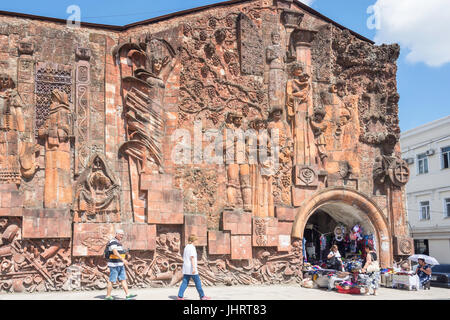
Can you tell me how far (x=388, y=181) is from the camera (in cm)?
1591

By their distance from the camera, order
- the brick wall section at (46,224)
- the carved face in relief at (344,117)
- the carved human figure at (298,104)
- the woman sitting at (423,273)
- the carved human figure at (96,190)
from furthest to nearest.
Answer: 1. the carved face in relief at (344,117)
2. the carved human figure at (298,104)
3. the woman sitting at (423,273)
4. the carved human figure at (96,190)
5. the brick wall section at (46,224)

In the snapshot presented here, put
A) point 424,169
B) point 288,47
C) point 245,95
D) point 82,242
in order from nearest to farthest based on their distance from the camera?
point 82,242 < point 245,95 < point 288,47 < point 424,169

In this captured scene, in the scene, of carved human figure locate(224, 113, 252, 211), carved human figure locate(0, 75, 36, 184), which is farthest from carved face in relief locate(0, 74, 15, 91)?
carved human figure locate(224, 113, 252, 211)

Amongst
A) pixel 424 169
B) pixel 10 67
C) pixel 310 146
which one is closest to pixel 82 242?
pixel 10 67

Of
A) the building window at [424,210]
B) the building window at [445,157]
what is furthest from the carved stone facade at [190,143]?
the building window at [424,210]

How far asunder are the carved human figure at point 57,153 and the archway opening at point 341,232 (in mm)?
6829

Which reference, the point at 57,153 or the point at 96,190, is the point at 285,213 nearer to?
the point at 96,190

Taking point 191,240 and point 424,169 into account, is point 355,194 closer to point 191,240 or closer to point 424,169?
point 191,240

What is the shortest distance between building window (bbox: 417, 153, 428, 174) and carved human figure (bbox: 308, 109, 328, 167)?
1783 cm

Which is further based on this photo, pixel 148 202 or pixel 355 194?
pixel 355 194

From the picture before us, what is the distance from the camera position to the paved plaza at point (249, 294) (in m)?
10.7

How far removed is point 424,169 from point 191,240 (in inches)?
979

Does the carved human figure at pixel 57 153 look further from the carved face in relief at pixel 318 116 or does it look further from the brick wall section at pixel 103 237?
the carved face in relief at pixel 318 116

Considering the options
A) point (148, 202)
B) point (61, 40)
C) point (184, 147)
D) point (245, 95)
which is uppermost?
point (61, 40)
